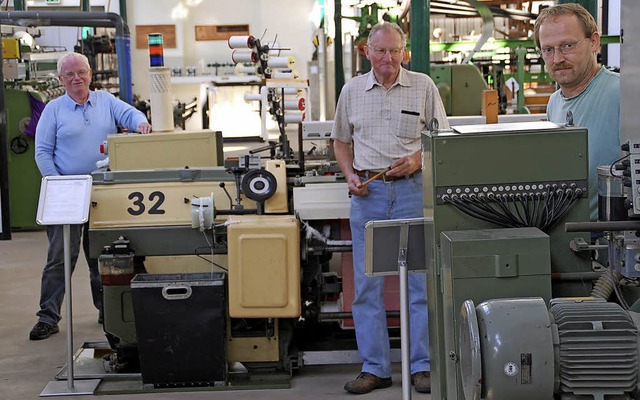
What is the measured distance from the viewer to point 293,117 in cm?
682

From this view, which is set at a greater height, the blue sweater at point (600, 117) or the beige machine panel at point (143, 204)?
the blue sweater at point (600, 117)

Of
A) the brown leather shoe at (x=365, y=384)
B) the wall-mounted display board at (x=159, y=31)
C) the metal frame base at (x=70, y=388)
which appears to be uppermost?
the wall-mounted display board at (x=159, y=31)

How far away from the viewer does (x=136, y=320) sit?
4.44 m

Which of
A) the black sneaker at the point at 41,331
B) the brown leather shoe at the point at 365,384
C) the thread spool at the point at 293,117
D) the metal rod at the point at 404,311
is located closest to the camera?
the metal rod at the point at 404,311

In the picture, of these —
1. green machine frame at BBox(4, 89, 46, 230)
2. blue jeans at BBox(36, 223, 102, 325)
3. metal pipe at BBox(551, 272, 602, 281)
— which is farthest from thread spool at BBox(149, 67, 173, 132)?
green machine frame at BBox(4, 89, 46, 230)

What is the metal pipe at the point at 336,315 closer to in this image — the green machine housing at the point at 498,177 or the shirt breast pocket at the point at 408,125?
the shirt breast pocket at the point at 408,125

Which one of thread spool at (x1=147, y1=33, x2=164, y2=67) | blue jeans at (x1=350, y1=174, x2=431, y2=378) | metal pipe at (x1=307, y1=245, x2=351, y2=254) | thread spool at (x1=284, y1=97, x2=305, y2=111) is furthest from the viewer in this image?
thread spool at (x1=284, y1=97, x2=305, y2=111)

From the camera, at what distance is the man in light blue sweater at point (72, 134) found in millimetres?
5402

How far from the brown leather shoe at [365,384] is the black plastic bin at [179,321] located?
59 cm

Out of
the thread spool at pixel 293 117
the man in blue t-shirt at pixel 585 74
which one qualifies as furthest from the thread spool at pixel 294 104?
the man in blue t-shirt at pixel 585 74

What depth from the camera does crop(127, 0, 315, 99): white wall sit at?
19.5 meters

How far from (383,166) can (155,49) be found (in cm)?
222

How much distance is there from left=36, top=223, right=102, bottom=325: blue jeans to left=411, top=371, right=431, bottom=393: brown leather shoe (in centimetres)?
192

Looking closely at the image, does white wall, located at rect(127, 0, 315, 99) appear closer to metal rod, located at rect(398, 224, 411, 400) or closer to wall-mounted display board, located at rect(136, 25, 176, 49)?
wall-mounted display board, located at rect(136, 25, 176, 49)
